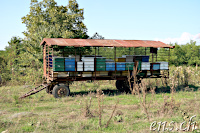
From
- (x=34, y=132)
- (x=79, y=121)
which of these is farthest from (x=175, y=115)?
(x=34, y=132)

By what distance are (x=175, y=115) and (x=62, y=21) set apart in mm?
20260

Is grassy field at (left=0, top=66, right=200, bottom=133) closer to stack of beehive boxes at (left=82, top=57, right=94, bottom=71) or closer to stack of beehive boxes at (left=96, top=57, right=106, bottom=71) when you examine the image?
stack of beehive boxes at (left=82, top=57, right=94, bottom=71)

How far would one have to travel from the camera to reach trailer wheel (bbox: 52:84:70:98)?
12797 mm

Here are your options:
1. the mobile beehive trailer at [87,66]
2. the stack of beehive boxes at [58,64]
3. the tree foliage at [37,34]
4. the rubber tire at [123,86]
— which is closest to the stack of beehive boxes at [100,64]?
the mobile beehive trailer at [87,66]

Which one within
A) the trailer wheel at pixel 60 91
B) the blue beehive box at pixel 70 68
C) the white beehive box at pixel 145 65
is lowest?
the trailer wheel at pixel 60 91

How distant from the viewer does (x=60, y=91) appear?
12.9 meters

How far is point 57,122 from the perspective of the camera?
7895mm

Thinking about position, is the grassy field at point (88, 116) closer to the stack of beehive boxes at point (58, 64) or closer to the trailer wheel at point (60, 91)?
the trailer wheel at point (60, 91)

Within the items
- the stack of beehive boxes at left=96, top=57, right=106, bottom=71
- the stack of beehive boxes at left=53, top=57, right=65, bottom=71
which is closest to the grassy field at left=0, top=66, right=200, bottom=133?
the stack of beehive boxes at left=53, top=57, right=65, bottom=71

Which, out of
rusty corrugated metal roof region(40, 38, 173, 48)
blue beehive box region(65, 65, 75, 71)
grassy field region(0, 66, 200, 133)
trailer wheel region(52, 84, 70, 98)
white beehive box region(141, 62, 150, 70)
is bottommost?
grassy field region(0, 66, 200, 133)

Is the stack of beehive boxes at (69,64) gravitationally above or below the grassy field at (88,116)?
above

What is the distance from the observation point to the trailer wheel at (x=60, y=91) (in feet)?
42.0

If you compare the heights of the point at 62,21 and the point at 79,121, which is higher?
the point at 62,21

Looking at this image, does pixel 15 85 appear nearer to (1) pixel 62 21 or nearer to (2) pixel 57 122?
(1) pixel 62 21
